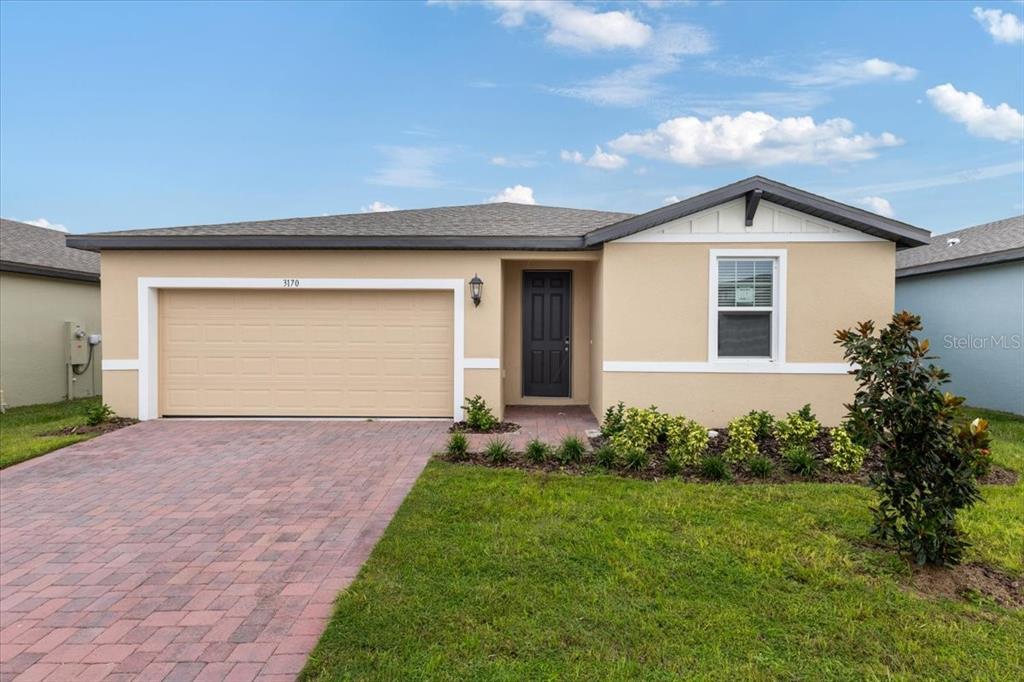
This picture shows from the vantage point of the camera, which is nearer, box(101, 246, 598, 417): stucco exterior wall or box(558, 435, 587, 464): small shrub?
box(558, 435, 587, 464): small shrub

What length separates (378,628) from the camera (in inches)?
113

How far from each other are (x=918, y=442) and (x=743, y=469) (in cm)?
249

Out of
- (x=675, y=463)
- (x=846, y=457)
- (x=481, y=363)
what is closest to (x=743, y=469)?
(x=675, y=463)

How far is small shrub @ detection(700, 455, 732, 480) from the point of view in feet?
18.3

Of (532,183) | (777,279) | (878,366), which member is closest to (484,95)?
(532,183)

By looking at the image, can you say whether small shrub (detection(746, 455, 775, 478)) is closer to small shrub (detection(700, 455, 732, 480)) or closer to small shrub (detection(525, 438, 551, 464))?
small shrub (detection(700, 455, 732, 480))

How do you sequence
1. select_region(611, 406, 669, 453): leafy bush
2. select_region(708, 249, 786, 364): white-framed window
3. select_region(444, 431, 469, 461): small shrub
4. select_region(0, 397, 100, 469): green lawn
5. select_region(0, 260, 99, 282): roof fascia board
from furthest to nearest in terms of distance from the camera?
select_region(0, 260, 99, 282): roof fascia board, select_region(708, 249, 786, 364): white-framed window, select_region(0, 397, 100, 469): green lawn, select_region(611, 406, 669, 453): leafy bush, select_region(444, 431, 469, 461): small shrub

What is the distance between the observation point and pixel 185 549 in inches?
159

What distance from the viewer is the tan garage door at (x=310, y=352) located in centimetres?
884

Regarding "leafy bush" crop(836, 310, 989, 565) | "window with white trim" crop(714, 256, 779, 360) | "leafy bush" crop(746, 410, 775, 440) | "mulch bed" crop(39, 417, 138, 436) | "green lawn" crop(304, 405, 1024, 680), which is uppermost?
"window with white trim" crop(714, 256, 779, 360)

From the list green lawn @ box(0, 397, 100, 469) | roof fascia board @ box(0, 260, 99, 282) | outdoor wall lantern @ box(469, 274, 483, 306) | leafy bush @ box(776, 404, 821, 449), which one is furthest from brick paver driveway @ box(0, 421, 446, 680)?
roof fascia board @ box(0, 260, 99, 282)

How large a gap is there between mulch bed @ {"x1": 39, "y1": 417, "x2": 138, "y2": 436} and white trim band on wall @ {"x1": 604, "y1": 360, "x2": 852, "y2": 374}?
7585 millimetres

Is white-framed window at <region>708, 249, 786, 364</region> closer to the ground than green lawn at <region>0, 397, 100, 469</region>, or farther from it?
farther from it

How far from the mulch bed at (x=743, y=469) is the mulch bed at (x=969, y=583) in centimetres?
163
